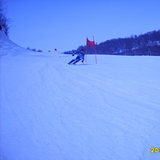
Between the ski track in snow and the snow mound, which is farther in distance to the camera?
the snow mound

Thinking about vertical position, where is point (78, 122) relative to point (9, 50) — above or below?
below

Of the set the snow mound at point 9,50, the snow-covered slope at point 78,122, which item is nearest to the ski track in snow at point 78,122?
the snow-covered slope at point 78,122

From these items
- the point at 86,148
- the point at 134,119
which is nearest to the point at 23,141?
the point at 86,148

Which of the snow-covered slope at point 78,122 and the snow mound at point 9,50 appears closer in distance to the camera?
the snow-covered slope at point 78,122

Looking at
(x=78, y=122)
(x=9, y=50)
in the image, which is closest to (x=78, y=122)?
(x=78, y=122)

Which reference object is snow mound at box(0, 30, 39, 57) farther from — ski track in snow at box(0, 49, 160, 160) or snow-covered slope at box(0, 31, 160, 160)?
ski track in snow at box(0, 49, 160, 160)

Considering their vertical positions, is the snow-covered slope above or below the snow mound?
below

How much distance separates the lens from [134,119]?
139 inches

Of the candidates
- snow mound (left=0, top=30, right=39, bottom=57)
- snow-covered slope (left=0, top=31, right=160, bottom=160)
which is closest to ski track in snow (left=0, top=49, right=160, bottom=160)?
snow-covered slope (left=0, top=31, right=160, bottom=160)

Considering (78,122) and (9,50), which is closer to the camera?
(78,122)

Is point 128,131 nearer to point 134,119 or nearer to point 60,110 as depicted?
point 134,119

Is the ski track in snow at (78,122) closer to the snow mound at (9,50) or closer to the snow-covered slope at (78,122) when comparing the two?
the snow-covered slope at (78,122)

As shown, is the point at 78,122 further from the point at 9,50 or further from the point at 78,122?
the point at 9,50

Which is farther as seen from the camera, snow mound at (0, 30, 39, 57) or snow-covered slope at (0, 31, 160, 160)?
snow mound at (0, 30, 39, 57)
